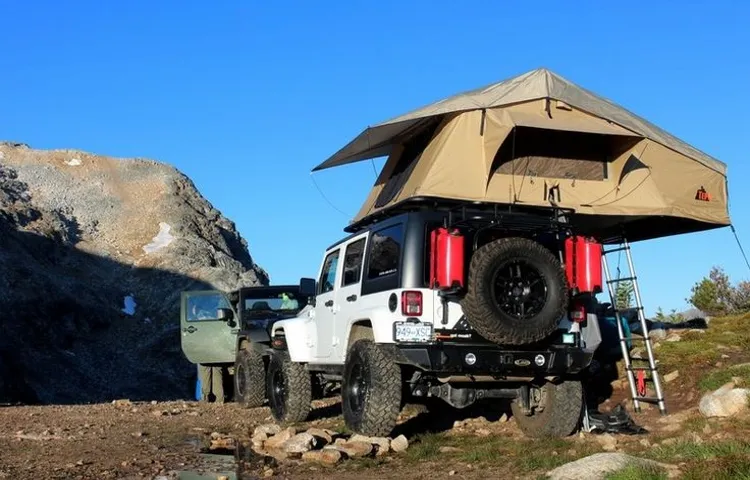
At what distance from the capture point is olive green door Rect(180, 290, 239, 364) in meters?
16.2

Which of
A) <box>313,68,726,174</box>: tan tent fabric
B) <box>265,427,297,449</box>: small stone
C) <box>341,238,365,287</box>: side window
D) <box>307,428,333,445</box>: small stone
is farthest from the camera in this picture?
<box>313,68,726,174</box>: tan tent fabric

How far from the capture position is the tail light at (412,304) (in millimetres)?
7958

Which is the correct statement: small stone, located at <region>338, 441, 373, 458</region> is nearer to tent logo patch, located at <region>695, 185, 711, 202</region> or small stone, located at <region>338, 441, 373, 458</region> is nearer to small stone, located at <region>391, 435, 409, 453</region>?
small stone, located at <region>391, 435, 409, 453</region>

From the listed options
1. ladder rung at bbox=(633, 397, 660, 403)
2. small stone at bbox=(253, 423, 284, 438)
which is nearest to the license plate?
small stone at bbox=(253, 423, 284, 438)

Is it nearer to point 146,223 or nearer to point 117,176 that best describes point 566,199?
point 146,223

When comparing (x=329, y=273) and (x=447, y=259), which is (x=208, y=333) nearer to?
(x=329, y=273)

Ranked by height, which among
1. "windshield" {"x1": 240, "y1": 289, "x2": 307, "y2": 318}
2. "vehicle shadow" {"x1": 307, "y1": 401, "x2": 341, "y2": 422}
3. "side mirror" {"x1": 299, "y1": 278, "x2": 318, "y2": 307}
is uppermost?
"windshield" {"x1": 240, "y1": 289, "x2": 307, "y2": 318}

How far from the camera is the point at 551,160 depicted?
10.7 meters

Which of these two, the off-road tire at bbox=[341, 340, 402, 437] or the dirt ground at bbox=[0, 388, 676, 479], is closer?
the dirt ground at bbox=[0, 388, 676, 479]

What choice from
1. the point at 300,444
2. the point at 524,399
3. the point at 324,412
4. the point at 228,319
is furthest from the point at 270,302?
the point at 524,399

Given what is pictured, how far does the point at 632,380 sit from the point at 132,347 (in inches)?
1572

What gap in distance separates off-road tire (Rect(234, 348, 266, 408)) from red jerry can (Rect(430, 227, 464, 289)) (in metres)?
6.40

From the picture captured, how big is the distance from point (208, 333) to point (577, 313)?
937 centimetres

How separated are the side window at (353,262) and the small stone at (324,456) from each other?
1.99 m
